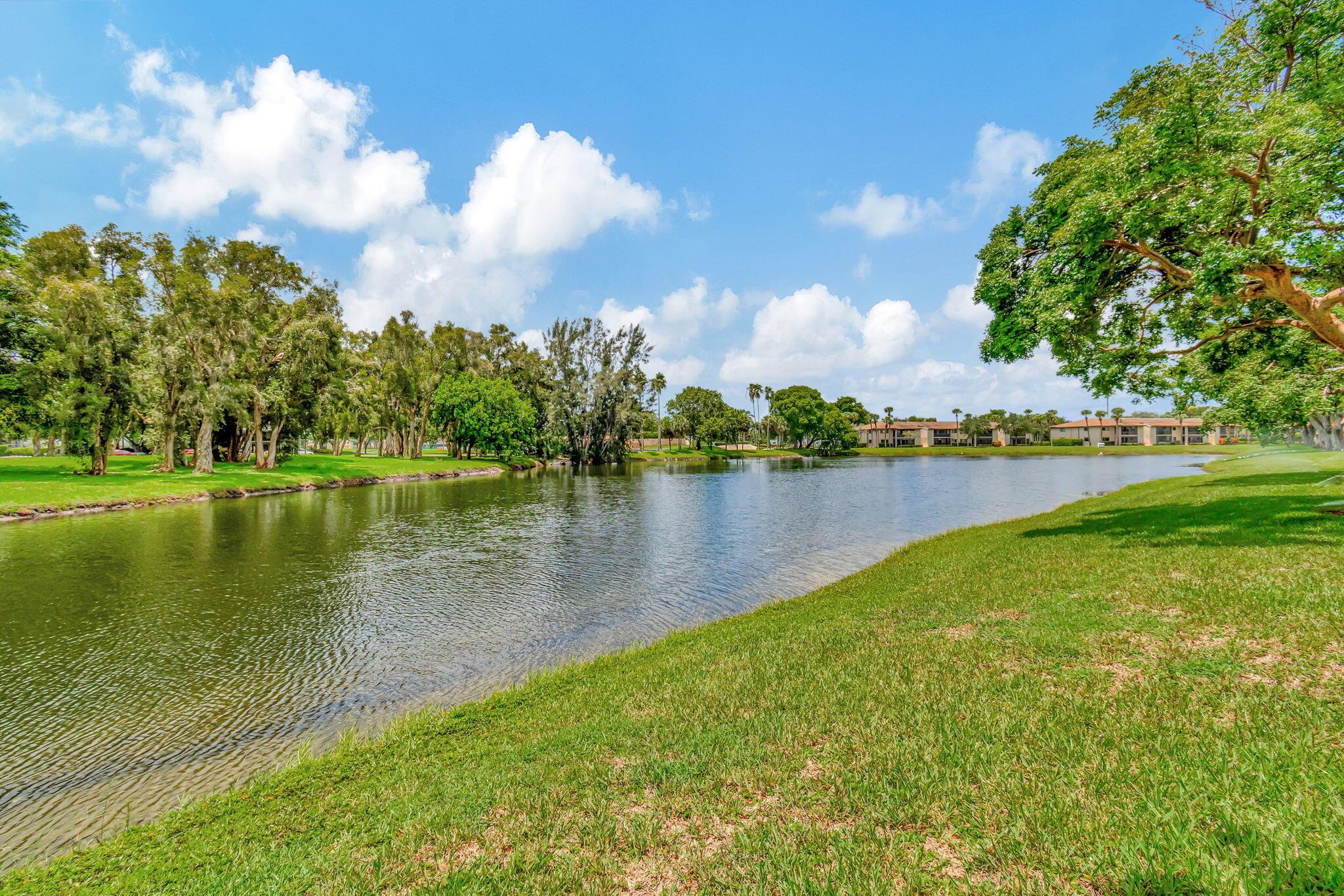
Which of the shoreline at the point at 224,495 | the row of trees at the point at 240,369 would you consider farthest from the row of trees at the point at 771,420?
the shoreline at the point at 224,495

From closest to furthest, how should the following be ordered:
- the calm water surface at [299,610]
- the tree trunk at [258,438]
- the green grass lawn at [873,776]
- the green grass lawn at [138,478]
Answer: the green grass lawn at [873,776] < the calm water surface at [299,610] < the green grass lawn at [138,478] < the tree trunk at [258,438]

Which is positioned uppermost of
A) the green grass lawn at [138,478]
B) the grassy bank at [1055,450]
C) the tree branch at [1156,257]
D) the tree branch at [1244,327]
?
the tree branch at [1156,257]

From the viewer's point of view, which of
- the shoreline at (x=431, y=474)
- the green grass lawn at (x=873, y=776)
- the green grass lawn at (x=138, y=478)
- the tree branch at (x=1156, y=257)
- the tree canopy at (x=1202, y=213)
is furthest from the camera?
the green grass lawn at (x=138, y=478)

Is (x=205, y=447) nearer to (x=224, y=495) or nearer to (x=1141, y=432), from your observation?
(x=224, y=495)

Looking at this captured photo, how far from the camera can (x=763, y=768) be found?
5383 millimetres

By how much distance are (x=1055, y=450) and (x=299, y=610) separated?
17813 cm

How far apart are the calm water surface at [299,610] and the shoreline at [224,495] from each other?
5.95 ft

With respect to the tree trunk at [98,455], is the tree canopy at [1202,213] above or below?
above

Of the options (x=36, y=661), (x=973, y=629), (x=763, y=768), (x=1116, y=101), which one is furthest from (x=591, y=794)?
(x=1116, y=101)

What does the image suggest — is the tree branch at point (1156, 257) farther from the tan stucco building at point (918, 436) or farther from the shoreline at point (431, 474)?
the tan stucco building at point (918, 436)

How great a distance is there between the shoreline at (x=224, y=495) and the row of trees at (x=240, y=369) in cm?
763

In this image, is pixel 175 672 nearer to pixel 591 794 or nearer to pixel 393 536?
pixel 591 794

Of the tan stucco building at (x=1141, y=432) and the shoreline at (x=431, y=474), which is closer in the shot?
the shoreline at (x=431, y=474)

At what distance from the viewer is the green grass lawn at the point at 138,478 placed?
3123 centimetres
